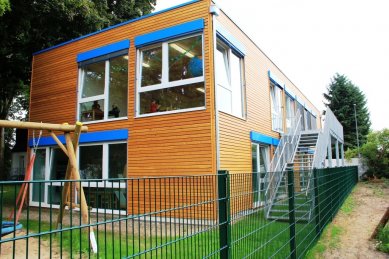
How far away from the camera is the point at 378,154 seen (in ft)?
73.9

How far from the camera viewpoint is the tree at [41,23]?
1323 cm

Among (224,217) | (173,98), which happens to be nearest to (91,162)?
(173,98)

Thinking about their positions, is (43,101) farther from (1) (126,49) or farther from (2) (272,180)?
(2) (272,180)

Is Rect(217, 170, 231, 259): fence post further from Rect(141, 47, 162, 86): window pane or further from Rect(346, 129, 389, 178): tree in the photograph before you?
Rect(346, 129, 389, 178): tree

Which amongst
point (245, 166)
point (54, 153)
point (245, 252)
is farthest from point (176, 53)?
point (245, 252)

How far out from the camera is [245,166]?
1020 cm

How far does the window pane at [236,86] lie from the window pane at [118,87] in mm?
3487

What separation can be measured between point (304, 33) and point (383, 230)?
20.4m

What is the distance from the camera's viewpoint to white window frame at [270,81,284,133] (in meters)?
14.4

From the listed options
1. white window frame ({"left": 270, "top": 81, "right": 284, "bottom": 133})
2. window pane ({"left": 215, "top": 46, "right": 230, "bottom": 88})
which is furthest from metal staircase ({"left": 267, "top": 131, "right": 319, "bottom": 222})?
white window frame ({"left": 270, "top": 81, "right": 284, "bottom": 133})

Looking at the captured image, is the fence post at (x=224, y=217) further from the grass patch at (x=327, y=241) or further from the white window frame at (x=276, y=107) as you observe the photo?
the white window frame at (x=276, y=107)

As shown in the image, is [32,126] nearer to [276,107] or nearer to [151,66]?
[151,66]

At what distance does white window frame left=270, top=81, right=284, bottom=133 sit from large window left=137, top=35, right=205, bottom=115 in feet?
19.5

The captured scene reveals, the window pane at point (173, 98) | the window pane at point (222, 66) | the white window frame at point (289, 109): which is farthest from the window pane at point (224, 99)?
the white window frame at point (289, 109)
